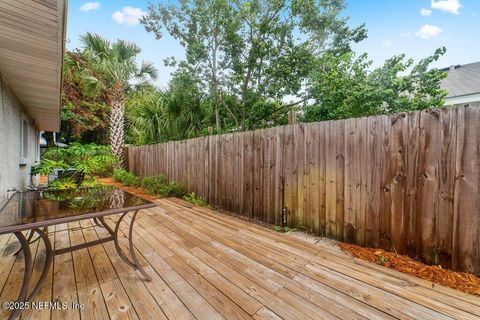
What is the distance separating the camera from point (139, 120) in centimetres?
815

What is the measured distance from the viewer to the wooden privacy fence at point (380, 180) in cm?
189

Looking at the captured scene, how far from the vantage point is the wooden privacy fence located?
1.89 m

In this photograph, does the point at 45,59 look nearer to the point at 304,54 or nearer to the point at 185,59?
the point at 185,59

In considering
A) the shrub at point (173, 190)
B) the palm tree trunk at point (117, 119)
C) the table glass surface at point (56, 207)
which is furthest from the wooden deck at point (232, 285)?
the palm tree trunk at point (117, 119)

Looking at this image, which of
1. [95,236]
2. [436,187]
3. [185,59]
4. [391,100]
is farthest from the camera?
[185,59]

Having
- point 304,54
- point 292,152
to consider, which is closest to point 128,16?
point 304,54

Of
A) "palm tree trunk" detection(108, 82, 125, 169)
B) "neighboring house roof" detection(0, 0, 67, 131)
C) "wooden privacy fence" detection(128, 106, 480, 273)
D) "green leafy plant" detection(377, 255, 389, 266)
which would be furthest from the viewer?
"palm tree trunk" detection(108, 82, 125, 169)

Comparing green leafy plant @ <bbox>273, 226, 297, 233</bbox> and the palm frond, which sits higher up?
the palm frond

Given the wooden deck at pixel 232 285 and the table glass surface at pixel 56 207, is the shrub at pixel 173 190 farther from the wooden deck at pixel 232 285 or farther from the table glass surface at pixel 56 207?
the table glass surface at pixel 56 207

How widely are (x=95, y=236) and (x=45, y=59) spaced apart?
2.24m

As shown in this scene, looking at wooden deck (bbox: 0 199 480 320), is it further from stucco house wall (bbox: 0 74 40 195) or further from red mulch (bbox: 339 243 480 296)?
stucco house wall (bbox: 0 74 40 195)

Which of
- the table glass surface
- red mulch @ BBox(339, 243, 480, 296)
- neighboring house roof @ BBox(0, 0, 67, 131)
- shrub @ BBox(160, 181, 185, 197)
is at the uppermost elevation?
neighboring house roof @ BBox(0, 0, 67, 131)

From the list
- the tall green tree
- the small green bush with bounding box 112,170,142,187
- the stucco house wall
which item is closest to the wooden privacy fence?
the stucco house wall

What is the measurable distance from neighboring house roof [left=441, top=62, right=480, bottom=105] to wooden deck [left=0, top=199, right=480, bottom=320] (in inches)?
491
